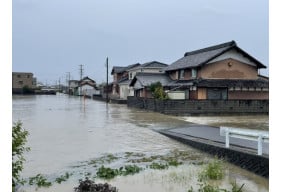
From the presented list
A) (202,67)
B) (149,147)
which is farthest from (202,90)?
(149,147)

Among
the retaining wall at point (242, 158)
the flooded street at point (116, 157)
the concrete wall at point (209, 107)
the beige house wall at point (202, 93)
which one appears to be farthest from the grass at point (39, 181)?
the beige house wall at point (202, 93)

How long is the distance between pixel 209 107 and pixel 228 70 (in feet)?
21.5

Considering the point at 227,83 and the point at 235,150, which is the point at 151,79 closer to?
the point at 227,83

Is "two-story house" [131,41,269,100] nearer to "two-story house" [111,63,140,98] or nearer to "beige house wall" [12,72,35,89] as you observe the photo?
"two-story house" [111,63,140,98]

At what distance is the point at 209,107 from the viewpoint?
2750cm

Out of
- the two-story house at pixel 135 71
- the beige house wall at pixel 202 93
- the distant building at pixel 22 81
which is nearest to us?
the beige house wall at pixel 202 93

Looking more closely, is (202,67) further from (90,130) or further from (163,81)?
(90,130)

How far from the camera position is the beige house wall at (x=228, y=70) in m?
31.8

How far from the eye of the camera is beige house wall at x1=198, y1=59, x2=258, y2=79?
31839 mm

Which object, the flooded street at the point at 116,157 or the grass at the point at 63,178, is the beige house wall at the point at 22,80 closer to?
the flooded street at the point at 116,157

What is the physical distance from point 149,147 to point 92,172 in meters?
4.09

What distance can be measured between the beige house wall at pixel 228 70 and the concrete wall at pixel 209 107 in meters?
4.62

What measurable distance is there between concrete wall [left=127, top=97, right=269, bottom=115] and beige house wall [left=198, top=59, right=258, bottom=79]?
4617 millimetres
